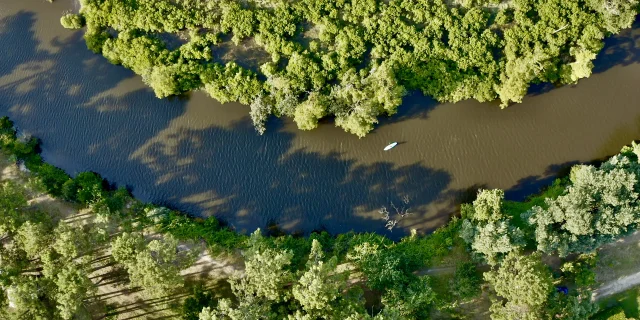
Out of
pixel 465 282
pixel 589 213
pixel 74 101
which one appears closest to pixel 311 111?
pixel 465 282

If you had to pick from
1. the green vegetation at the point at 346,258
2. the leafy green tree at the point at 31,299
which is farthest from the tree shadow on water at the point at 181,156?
the leafy green tree at the point at 31,299

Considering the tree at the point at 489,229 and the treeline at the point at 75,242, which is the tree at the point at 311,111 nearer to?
the treeline at the point at 75,242

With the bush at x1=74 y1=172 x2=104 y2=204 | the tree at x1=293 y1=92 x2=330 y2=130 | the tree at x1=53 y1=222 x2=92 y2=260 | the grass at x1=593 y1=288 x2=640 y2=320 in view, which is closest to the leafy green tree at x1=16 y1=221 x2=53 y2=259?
the tree at x1=53 y1=222 x2=92 y2=260

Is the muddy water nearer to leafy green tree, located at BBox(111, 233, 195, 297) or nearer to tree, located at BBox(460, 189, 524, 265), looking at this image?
tree, located at BBox(460, 189, 524, 265)

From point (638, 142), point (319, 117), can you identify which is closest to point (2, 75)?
point (319, 117)

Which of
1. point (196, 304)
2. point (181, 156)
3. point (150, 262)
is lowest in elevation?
point (196, 304)

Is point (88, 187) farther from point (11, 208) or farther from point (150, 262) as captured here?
point (150, 262)
